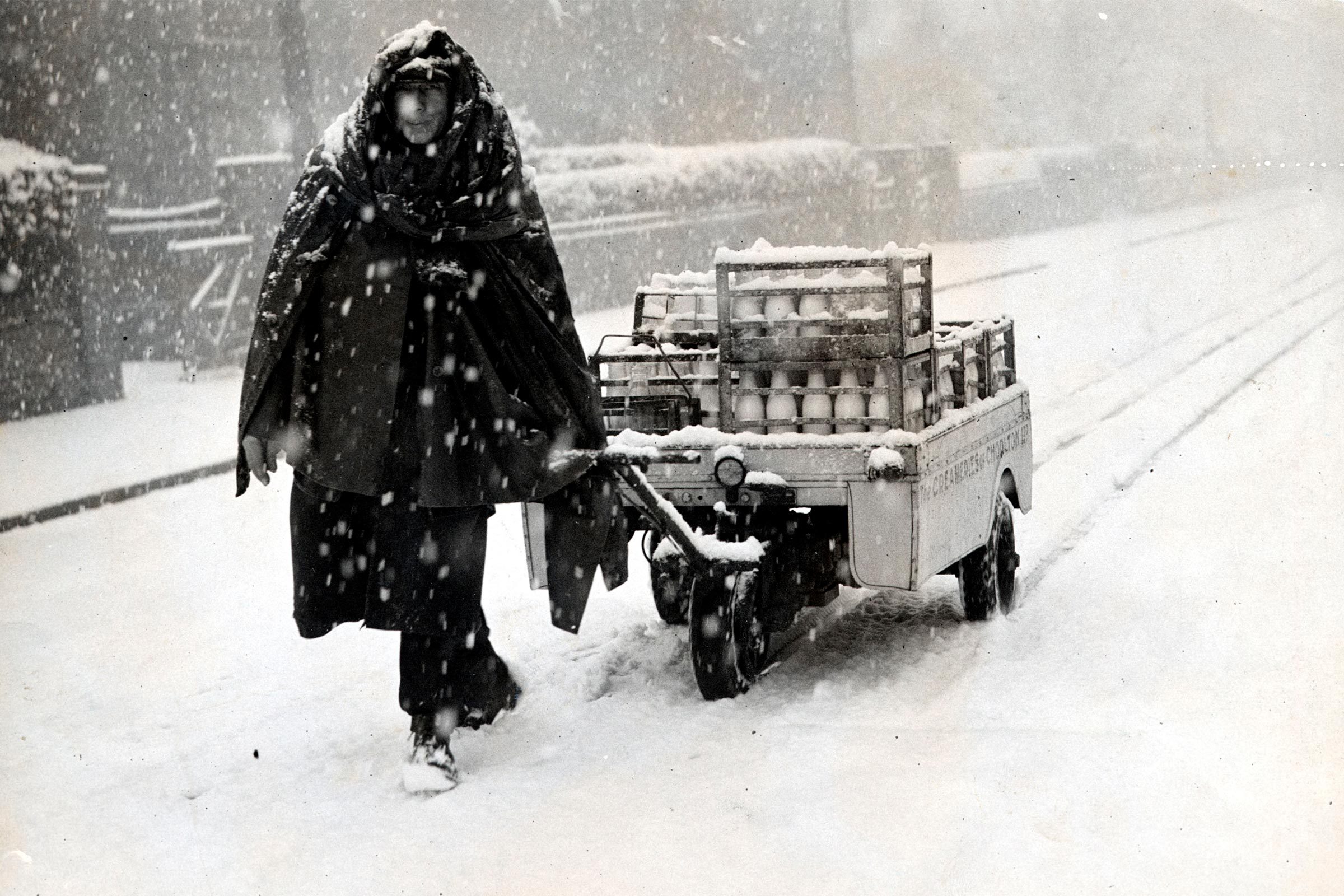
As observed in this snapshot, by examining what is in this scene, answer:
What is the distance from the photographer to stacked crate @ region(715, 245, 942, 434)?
6.67 meters

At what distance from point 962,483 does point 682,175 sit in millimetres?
24504

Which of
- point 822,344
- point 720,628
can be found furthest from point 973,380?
point 720,628

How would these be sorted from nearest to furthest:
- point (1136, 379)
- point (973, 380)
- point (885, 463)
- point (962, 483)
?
point (885, 463), point (962, 483), point (973, 380), point (1136, 379)

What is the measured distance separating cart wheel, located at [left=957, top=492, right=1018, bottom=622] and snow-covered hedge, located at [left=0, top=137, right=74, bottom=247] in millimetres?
12197

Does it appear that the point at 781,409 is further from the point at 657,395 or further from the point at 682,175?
the point at 682,175

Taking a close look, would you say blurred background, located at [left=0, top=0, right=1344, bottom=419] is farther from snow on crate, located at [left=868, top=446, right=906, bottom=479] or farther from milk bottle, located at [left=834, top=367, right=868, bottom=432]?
snow on crate, located at [left=868, top=446, right=906, bottom=479]

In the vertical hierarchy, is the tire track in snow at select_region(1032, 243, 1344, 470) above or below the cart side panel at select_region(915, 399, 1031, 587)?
below

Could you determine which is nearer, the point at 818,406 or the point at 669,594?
the point at 818,406

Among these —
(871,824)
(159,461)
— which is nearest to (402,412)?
(871,824)

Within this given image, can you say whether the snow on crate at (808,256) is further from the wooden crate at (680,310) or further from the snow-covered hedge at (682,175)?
the snow-covered hedge at (682,175)

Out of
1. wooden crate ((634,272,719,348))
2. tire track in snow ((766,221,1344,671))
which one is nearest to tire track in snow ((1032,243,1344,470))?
tire track in snow ((766,221,1344,671))

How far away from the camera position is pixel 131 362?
2159cm

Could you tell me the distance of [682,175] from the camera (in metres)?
31.1

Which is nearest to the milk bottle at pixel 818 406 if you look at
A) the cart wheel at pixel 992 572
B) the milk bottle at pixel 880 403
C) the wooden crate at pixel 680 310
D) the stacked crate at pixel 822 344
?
the stacked crate at pixel 822 344
